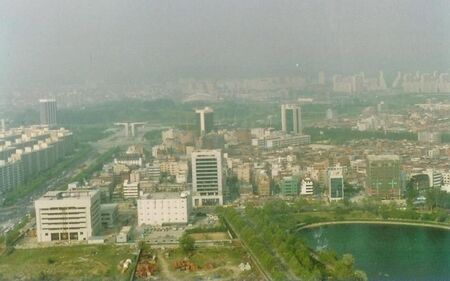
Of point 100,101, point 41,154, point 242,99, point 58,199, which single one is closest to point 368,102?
point 242,99

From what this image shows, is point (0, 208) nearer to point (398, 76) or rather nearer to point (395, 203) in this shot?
point (395, 203)

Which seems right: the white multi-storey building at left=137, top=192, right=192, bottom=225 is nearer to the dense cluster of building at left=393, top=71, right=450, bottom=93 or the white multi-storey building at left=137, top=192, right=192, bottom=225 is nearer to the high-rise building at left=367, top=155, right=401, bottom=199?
the high-rise building at left=367, top=155, right=401, bottom=199

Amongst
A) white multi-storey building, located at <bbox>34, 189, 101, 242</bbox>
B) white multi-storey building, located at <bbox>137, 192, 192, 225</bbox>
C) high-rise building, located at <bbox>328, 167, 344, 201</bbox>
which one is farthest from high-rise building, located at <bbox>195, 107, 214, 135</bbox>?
white multi-storey building, located at <bbox>34, 189, 101, 242</bbox>

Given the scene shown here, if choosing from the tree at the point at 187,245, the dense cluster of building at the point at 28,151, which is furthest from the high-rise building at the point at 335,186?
the dense cluster of building at the point at 28,151

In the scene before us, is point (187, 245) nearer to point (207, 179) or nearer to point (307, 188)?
point (207, 179)

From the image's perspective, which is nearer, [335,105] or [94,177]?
[94,177]
